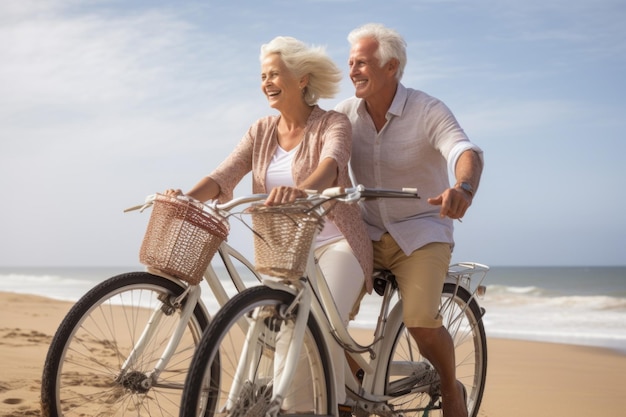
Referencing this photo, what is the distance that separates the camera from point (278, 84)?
11.0ft

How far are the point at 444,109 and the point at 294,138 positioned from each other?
0.66 metres

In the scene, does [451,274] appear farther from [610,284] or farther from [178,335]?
[610,284]

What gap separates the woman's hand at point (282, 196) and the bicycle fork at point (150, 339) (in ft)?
1.86

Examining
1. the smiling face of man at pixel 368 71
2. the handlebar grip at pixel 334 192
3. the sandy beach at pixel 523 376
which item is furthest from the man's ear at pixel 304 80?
the sandy beach at pixel 523 376

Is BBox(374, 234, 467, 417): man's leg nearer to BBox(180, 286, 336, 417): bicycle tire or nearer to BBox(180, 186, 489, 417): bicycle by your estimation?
BBox(180, 186, 489, 417): bicycle

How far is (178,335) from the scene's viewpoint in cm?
297

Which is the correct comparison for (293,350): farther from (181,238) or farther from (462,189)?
(462,189)

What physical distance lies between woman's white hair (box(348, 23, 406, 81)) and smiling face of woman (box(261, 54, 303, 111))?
0.40 meters

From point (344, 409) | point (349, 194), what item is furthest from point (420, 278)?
point (349, 194)

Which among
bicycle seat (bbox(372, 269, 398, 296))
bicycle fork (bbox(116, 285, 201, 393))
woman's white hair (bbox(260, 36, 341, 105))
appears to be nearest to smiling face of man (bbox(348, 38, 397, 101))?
woman's white hair (bbox(260, 36, 341, 105))

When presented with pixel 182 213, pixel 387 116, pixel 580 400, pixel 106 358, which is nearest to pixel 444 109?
pixel 387 116

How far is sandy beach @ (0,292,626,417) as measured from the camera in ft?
18.7

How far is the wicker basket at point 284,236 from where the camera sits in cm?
271

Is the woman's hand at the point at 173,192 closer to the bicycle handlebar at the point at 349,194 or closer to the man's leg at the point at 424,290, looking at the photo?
the bicycle handlebar at the point at 349,194
